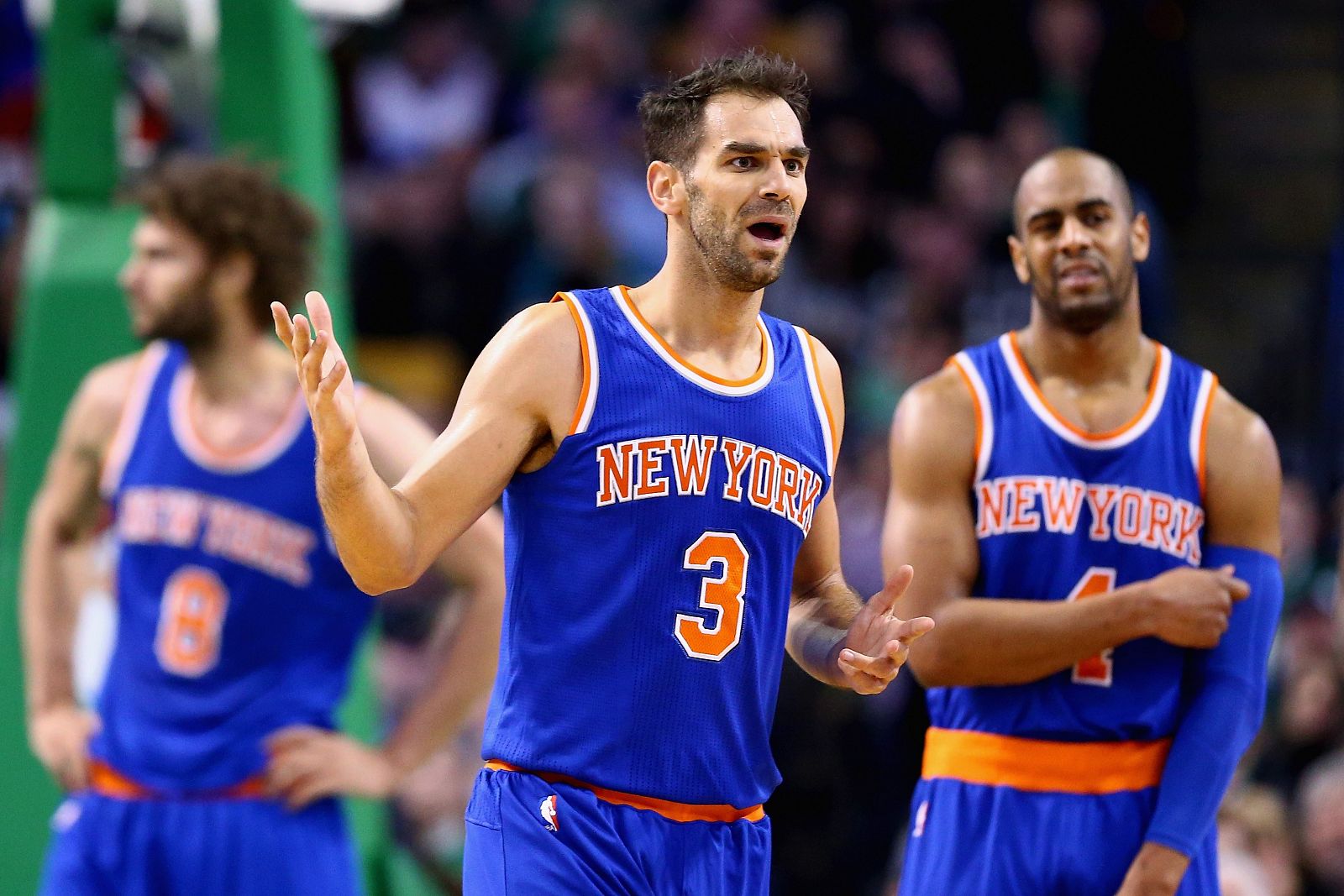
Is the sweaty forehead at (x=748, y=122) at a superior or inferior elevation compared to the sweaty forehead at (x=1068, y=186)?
inferior

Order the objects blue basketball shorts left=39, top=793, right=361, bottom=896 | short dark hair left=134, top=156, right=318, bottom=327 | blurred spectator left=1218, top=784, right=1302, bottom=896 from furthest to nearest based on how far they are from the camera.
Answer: blurred spectator left=1218, top=784, right=1302, bottom=896, short dark hair left=134, top=156, right=318, bottom=327, blue basketball shorts left=39, top=793, right=361, bottom=896

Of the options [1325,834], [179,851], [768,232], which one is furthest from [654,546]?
[1325,834]

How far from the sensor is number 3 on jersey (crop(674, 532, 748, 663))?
382cm

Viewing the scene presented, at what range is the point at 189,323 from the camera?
556 cm

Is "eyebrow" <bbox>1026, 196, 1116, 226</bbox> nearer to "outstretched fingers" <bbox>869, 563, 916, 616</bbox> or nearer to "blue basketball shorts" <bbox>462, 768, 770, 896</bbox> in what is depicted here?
"outstretched fingers" <bbox>869, 563, 916, 616</bbox>

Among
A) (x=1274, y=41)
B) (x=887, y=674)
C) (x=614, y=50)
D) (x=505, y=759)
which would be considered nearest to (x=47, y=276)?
(x=505, y=759)

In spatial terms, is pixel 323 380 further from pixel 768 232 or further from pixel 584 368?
pixel 768 232

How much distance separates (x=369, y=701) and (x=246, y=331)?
160cm

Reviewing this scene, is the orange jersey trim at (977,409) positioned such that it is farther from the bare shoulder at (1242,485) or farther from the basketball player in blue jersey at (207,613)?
the basketball player in blue jersey at (207,613)

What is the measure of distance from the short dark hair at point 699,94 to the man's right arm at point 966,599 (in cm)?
102

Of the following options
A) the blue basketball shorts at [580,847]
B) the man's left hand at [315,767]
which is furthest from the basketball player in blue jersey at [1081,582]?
the man's left hand at [315,767]

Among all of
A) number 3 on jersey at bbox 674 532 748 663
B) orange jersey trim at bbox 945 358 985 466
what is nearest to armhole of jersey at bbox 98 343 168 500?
number 3 on jersey at bbox 674 532 748 663

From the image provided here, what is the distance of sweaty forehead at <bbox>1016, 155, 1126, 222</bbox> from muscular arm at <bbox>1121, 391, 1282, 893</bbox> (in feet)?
2.00

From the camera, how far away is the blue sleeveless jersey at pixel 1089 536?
4605mm
